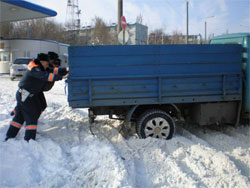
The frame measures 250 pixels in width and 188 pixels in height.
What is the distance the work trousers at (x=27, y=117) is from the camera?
14.9 feet

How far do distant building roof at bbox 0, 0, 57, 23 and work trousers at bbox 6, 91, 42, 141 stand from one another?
214 inches

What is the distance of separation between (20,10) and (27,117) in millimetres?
7317

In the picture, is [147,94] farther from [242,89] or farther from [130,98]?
[242,89]

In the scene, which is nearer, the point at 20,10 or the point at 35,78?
the point at 35,78

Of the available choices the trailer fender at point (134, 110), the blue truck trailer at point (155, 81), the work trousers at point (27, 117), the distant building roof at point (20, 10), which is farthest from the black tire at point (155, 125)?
the distant building roof at point (20, 10)

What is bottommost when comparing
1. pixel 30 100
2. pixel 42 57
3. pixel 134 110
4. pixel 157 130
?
pixel 157 130

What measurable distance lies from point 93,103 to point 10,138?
179cm

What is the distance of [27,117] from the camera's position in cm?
461

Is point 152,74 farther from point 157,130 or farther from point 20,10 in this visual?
point 20,10

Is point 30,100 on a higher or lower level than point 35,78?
lower

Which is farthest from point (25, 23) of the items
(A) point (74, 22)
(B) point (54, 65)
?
(B) point (54, 65)

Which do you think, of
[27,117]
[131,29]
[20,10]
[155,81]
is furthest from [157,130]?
[131,29]

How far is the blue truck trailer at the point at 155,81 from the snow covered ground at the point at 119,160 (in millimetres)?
507

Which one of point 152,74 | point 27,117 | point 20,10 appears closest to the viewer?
point 27,117
